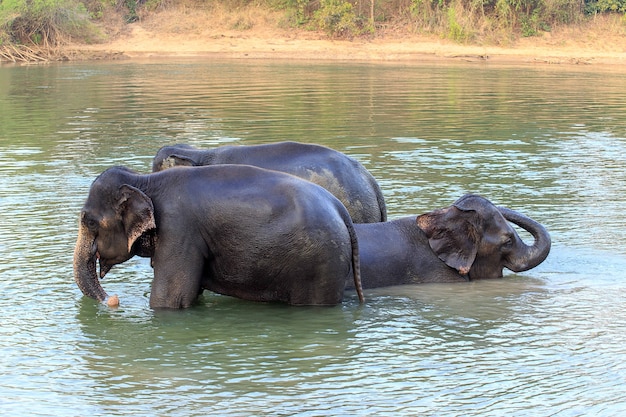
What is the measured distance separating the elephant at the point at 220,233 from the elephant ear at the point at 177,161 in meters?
2.14

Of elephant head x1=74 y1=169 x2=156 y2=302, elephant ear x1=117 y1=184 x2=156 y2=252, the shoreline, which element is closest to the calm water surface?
elephant head x1=74 y1=169 x2=156 y2=302

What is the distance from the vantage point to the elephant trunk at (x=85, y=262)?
786 centimetres

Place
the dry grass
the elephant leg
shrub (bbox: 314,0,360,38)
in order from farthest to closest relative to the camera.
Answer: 1. the dry grass
2. shrub (bbox: 314,0,360,38)
3. the elephant leg

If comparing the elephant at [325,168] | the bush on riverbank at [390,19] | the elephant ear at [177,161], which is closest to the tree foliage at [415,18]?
the bush on riverbank at [390,19]

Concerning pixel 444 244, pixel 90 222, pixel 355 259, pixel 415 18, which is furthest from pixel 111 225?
pixel 415 18

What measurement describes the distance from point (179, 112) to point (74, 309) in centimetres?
1500

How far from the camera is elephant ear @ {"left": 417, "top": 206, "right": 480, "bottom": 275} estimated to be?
8.82 m

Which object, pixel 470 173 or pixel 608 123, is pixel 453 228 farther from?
pixel 608 123

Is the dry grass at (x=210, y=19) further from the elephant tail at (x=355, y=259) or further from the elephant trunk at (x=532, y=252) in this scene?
the elephant tail at (x=355, y=259)

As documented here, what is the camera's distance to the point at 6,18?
42781 mm

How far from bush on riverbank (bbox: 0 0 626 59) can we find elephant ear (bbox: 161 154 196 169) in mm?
34932

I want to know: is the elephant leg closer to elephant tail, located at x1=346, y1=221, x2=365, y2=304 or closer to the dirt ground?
elephant tail, located at x1=346, y1=221, x2=365, y2=304

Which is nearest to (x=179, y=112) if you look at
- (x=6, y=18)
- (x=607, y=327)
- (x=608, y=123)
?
(x=608, y=123)

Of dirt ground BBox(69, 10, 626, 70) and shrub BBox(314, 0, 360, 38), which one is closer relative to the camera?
dirt ground BBox(69, 10, 626, 70)
